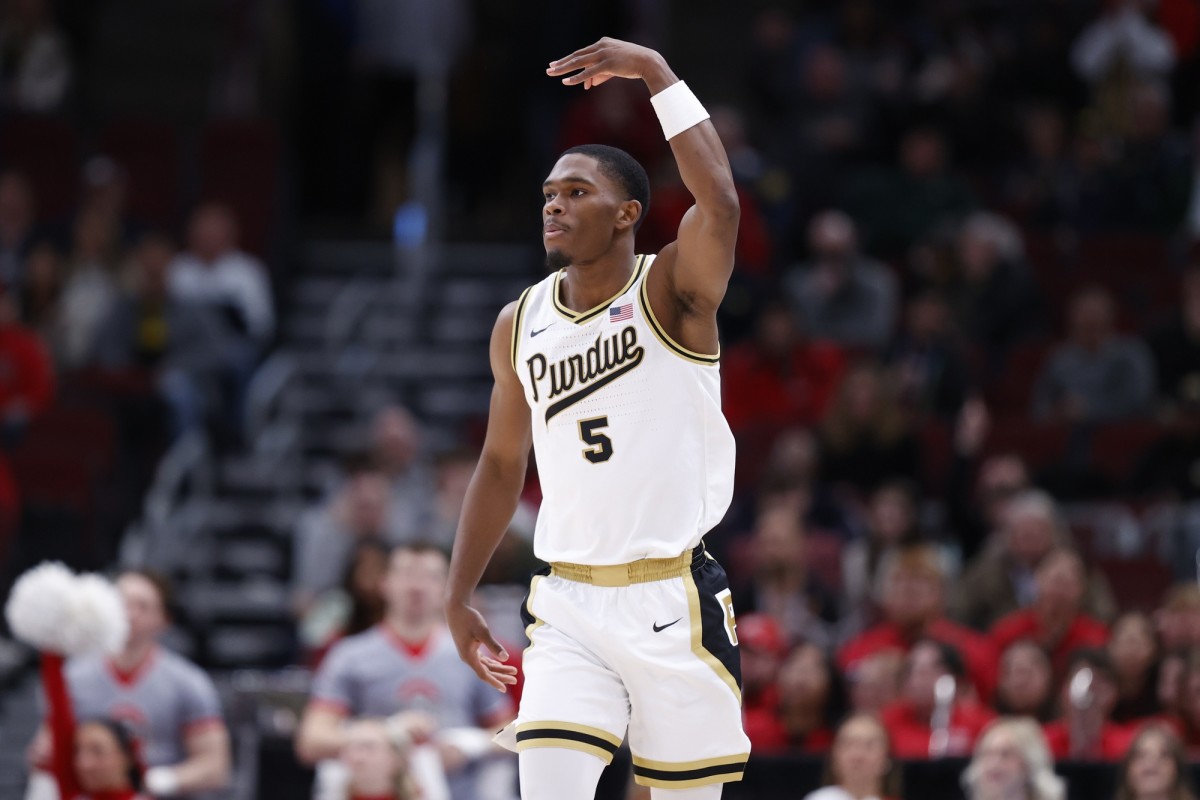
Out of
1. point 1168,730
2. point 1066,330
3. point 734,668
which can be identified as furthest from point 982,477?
point 734,668

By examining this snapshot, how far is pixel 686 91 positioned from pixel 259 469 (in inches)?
336

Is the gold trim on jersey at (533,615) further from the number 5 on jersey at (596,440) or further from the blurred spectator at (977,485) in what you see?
the blurred spectator at (977,485)

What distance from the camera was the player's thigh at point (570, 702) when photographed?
4867 mm

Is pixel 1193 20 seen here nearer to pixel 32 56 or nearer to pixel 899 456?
pixel 899 456

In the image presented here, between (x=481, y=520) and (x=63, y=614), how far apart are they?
7.56 ft

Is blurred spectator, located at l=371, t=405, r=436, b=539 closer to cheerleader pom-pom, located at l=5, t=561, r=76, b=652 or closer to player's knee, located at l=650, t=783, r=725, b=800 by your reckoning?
cheerleader pom-pom, located at l=5, t=561, r=76, b=652

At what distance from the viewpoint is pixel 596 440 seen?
16.4 ft

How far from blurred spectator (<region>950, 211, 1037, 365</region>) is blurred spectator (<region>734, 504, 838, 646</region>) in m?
2.91

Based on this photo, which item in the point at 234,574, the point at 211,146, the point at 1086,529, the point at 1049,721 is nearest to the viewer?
the point at 1049,721

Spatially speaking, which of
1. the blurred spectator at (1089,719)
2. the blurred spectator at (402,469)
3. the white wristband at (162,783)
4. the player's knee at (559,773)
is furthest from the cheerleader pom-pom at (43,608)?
the blurred spectator at (1089,719)

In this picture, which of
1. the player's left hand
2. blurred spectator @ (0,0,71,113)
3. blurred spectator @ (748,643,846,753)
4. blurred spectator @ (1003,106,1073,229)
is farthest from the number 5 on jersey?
blurred spectator @ (0,0,71,113)

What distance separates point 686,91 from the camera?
16.0 ft

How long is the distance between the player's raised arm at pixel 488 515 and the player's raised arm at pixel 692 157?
2.30 ft

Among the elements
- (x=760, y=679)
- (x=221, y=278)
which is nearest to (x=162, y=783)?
(x=760, y=679)
